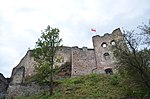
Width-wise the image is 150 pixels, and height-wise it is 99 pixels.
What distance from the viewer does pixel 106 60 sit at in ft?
122

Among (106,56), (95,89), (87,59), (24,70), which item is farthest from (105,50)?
(95,89)

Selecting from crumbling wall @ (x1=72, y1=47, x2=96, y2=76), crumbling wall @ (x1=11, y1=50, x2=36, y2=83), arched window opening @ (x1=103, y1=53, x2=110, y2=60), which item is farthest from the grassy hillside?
arched window opening @ (x1=103, y1=53, x2=110, y2=60)

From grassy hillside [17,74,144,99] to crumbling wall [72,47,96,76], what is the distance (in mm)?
8714

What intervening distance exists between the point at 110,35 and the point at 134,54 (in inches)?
852

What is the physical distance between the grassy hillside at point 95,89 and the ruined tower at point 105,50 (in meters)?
9.46

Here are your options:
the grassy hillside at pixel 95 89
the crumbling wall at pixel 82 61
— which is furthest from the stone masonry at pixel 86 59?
the grassy hillside at pixel 95 89

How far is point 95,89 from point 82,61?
15015 mm

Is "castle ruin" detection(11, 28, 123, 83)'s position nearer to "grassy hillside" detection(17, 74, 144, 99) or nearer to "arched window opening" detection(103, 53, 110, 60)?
"arched window opening" detection(103, 53, 110, 60)

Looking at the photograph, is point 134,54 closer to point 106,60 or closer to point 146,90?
point 146,90

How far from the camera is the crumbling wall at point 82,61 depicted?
118 feet

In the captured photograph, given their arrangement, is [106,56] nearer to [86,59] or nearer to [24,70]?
[86,59]

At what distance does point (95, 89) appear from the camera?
2239 centimetres

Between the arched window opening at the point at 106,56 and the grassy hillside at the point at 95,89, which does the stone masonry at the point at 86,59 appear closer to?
the arched window opening at the point at 106,56


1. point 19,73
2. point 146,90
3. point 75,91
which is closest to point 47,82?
point 75,91
